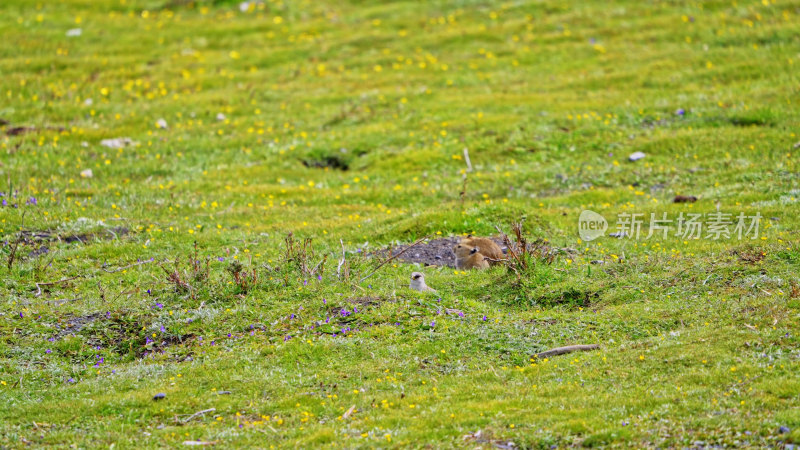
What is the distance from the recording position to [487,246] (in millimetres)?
16266

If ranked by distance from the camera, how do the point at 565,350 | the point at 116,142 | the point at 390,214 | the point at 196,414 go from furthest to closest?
the point at 116,142 < the point at 390,214 < the point at 565,350 < the point at 196,414

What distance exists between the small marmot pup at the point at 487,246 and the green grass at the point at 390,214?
632 mm

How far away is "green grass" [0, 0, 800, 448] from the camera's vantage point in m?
10.6

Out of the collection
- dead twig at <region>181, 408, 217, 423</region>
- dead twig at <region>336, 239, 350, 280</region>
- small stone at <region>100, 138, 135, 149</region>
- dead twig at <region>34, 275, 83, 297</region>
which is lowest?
dead twig at <region>181, 408, 217, 423</region>

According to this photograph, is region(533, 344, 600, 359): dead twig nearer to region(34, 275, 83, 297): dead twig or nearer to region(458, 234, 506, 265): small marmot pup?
region(458, 234, 506, 265): small marmot pup

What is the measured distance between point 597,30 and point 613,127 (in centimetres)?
1084

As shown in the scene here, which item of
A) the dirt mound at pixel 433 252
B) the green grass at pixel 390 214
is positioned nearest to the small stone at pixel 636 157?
the green grass at pixel 390 214

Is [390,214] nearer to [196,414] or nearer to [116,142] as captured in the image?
[196,414]

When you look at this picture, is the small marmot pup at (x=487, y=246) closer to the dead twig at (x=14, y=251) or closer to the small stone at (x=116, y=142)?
the dead twig at (x=14, y=251)

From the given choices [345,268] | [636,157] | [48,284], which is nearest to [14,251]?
[48,284]

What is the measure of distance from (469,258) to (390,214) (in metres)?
4.52

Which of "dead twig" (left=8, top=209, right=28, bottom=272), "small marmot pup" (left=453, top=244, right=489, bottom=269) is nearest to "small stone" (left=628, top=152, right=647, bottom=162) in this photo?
"small marmot pup" (left=453, top=244, right=489, bottom=269)

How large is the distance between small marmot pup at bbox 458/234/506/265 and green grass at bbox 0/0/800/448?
0.63 meters

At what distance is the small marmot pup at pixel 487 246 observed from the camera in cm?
1619
